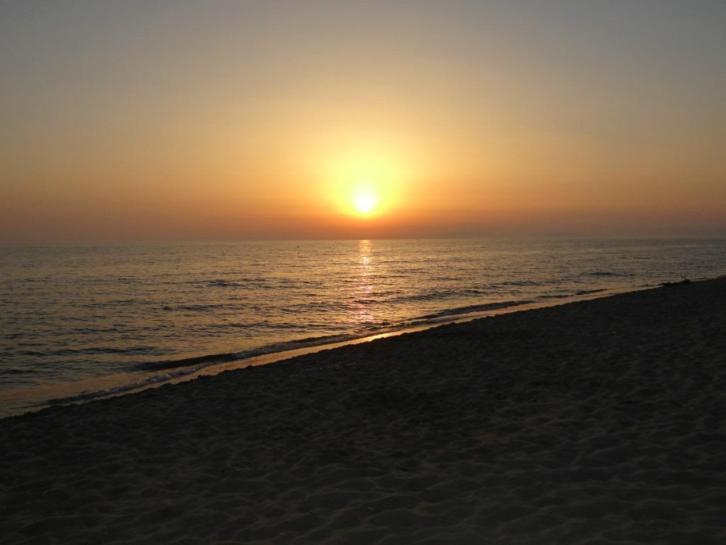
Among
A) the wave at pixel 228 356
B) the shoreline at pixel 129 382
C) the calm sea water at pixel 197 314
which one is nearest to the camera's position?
the shoreline at pixel 129 382

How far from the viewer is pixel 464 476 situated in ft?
21.9

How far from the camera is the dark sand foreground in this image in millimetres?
5516

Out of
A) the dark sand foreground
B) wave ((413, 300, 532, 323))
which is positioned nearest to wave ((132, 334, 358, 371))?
the dark sand foreground

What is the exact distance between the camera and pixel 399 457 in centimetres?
760

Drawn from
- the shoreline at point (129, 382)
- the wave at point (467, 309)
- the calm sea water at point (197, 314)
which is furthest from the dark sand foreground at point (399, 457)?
the wave at point (467, 309)

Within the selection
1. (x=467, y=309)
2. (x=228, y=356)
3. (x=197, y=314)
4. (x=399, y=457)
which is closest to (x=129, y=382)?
(x=228, y=356)

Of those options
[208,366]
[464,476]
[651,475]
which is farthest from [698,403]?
[208,366]

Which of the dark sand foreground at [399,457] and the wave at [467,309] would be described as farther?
the wave at [467,309]

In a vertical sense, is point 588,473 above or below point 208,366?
above

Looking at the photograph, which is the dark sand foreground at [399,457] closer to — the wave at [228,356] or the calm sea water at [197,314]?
the wave at [228,356]

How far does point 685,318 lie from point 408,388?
1326 centimetres

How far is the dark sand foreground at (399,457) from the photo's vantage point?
5516mm

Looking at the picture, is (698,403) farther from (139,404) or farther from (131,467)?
(139,404)

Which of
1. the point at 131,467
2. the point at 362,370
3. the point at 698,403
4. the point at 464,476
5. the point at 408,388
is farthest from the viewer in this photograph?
the point at 362,370
